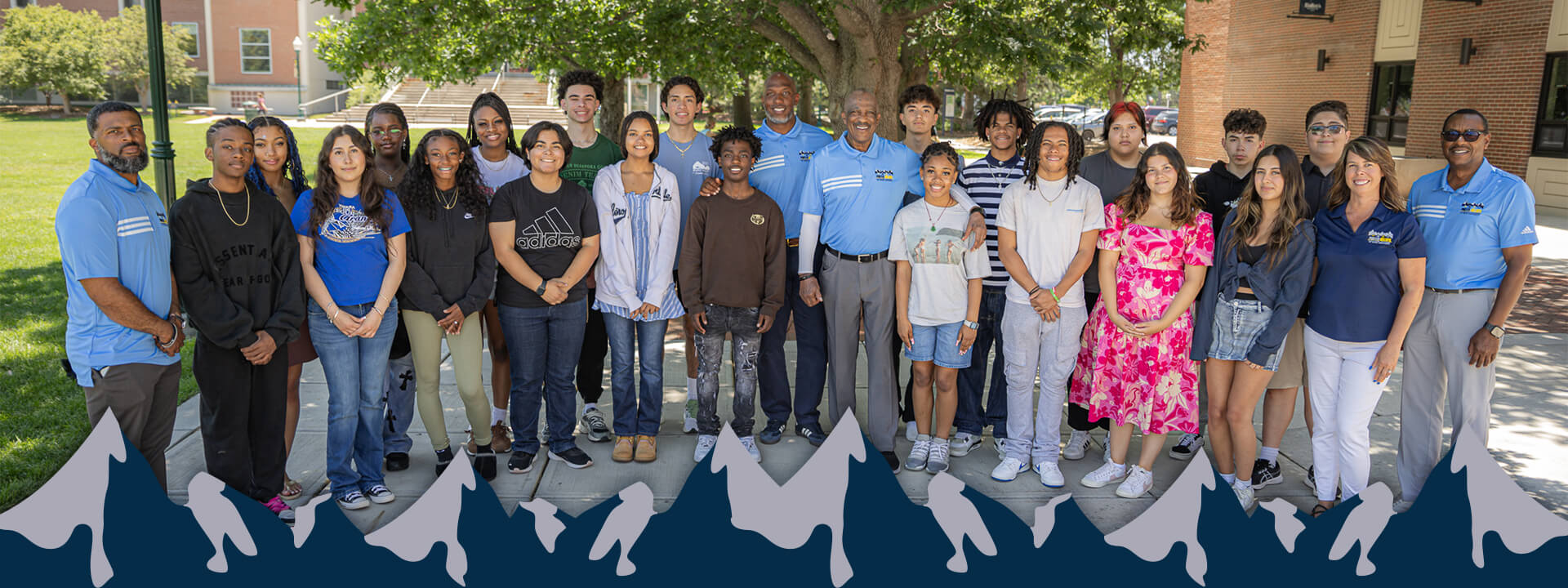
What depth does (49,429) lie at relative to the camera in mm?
5219

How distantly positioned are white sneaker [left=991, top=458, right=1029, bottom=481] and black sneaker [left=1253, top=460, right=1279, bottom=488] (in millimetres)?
1091

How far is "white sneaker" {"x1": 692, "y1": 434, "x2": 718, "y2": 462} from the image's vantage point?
5.02m

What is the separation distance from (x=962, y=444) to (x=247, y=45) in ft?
180

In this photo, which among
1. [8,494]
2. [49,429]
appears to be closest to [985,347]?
[8,494]

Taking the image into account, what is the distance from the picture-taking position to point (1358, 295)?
160 inches

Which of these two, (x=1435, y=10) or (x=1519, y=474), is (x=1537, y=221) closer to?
(x=1435, y=10)

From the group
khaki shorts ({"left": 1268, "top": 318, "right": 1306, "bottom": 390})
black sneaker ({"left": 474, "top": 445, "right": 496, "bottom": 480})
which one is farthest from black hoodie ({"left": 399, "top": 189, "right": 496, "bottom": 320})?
khaki shorts ({"left": 1268, "top": 318, "right": 1306, "bottom": 390})

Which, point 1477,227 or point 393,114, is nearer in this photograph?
point 1477,227

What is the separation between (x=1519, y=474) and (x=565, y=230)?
4732mm

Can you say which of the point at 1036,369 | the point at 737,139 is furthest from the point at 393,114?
the point at 1036,369

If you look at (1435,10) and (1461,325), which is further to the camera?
(1435,10)

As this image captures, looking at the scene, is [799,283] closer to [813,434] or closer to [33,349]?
[813,434]

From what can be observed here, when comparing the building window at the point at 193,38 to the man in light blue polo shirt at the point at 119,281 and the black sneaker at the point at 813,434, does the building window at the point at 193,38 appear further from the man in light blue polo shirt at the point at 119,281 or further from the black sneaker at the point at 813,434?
the black sneaker at the point at 813,434

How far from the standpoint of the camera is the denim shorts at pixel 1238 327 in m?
4.30
